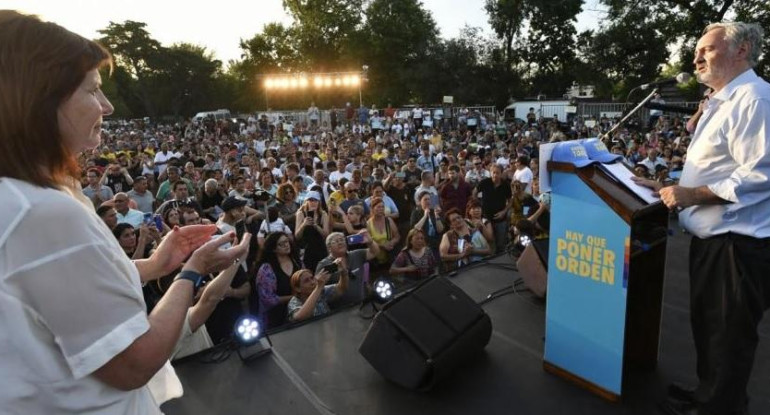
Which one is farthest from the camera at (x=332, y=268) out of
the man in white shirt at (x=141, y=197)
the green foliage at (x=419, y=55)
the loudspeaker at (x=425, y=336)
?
the green foliage at (x=419, y=55)

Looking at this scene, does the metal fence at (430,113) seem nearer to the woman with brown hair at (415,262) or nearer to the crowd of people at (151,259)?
the woman with brown hair at (415,262)

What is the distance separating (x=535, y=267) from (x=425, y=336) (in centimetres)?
148

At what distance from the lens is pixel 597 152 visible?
7.33 ft

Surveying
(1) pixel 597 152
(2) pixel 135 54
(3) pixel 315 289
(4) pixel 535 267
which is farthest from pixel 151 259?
(2) pixel 135 54

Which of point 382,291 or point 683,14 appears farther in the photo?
point 683,14

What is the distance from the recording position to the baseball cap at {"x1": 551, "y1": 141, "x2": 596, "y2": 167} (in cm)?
219

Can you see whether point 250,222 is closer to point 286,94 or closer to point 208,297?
→ point 208,297

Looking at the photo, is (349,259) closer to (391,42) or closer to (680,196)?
(680,196)

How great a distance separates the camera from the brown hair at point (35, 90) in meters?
0.85

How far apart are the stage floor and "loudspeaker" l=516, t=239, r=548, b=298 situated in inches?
14.0

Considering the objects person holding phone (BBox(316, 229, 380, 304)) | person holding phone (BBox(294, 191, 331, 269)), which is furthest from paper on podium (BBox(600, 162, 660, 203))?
person holding phone (BBox(294, 191, 331, 269))

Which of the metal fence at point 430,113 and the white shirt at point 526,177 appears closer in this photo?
the white shirt at point 526,177

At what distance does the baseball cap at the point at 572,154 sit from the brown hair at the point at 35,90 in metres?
2.01

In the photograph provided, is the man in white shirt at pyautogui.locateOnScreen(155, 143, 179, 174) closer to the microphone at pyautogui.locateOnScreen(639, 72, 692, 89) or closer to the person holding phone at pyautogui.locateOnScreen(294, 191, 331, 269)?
the person holding phone at pyautogui.locateOnScreen(294, 191, 331, 269)
